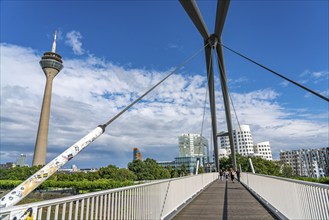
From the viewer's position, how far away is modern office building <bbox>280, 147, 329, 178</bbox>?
101m

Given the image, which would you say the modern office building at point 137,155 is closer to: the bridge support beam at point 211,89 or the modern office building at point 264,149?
the modern office building at point 264,149

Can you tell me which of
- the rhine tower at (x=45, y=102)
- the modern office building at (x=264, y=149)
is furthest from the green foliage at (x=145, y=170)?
the modern office building at (x=264, y=149)

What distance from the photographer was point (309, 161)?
110 meters

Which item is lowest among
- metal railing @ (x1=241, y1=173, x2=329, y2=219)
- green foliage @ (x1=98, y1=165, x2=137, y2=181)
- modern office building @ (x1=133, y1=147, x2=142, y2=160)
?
green foliage @ (x1=98, y1=165, x2=137, y2=181)

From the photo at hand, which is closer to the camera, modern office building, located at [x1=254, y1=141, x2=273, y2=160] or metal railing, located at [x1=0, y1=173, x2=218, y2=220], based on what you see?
metal railing, located at [x1=0, y1=173, x2=218, y2=220]

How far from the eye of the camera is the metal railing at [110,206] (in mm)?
2005

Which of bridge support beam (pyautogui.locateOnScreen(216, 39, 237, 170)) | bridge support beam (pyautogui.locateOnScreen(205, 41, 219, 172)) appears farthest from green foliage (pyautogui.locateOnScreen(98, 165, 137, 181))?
bridge support beam (pyautogui.locateOnScreen(216, 39, 237, 170))

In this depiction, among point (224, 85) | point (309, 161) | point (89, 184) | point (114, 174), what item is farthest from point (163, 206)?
point (309, 161)

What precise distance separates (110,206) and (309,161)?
428 feet

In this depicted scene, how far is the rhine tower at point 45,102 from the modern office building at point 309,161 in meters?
97.7

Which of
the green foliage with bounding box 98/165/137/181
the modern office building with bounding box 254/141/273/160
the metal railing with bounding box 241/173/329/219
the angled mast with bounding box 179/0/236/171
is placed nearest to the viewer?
the metal railing with bounding box 241/173/329/219

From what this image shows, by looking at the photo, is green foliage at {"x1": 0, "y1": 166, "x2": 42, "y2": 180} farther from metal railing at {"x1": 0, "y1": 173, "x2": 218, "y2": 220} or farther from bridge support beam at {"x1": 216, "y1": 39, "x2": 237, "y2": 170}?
metal railing at {"x1": 0, "y1": 173, "x2": 218, "y2": 220}

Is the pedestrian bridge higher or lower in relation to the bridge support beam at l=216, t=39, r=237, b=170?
lower

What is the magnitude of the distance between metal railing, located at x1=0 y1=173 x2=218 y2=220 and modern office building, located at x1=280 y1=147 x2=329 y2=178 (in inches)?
4465
